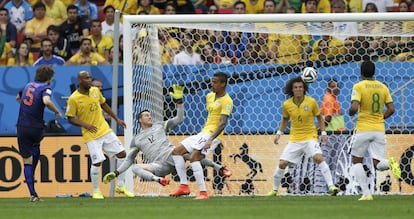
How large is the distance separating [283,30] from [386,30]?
1.65 metres

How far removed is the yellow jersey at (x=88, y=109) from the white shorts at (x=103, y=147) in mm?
73

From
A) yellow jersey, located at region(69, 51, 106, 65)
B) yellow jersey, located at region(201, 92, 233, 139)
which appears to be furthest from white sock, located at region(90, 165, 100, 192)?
yellow jersey, located at region(69, 51, 106, 65)

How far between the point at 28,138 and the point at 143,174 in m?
2.34

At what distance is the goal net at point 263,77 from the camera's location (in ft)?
65.0

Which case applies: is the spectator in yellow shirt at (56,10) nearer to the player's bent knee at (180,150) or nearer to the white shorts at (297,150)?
the player's bent knee at (180,150)

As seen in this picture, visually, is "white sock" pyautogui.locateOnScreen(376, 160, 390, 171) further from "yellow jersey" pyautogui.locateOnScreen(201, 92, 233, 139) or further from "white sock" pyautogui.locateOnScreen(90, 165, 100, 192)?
"white sock" pyautogui.locateOnScreen(90, 165, 100, 192)

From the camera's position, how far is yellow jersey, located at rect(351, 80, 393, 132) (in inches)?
671

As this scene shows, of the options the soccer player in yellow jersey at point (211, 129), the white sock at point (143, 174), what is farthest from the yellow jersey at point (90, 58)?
the soccer player in yellow jersey at point (211, 129)

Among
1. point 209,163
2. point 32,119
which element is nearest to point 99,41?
point 209,163

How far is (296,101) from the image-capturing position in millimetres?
18359

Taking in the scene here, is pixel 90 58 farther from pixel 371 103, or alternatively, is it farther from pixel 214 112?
pixel 371 103

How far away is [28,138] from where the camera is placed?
1769 cm

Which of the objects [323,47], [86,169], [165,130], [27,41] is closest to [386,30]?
[323,47]

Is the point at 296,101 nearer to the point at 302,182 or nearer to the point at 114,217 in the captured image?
the point at 302,182
